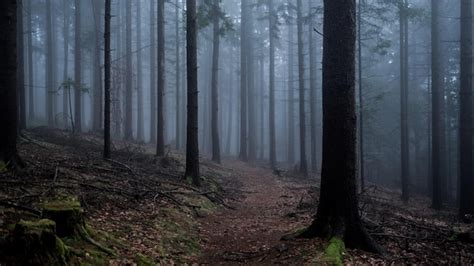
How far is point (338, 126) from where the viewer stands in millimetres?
7648

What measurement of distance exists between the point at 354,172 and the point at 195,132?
7649 millimetres

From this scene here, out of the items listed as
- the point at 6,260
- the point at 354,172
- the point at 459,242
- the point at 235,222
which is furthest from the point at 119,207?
the point at 459,242

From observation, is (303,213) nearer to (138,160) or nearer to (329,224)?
(329,224)

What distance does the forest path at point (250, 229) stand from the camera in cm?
732

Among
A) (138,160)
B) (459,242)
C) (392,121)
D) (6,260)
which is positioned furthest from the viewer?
(392,121)

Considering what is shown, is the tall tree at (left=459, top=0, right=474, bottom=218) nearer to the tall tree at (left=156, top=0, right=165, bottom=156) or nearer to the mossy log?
the tall tree at (left=156, top=0, right=165, bottom=156)

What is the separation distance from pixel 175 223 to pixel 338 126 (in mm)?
4313

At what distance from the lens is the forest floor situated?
682cm

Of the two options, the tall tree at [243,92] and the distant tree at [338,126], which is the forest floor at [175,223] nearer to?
the distant tree at [338,126]

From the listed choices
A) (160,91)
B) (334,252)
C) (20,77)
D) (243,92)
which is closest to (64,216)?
(334,252)

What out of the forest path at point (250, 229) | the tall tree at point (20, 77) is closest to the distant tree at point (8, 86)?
the forest path at point (250, 229)

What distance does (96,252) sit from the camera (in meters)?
6.03

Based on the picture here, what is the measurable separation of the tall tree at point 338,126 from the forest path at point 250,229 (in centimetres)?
102

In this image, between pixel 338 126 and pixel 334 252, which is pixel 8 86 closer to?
pixel 338 126
